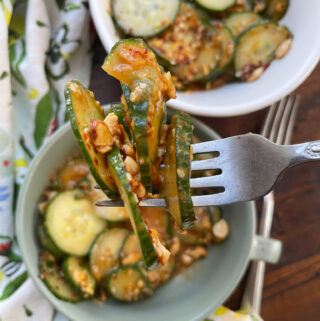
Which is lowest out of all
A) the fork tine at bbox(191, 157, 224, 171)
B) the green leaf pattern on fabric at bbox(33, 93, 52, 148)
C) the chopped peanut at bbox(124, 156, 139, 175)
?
the green leaf pattern on fabric at bbox(33, 93, 52, 148)

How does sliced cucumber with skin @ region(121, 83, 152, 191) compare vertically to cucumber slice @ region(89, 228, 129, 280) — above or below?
above

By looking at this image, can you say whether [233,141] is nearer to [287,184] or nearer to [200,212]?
[200,212]

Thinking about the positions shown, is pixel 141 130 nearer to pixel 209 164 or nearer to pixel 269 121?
pixel 209 164

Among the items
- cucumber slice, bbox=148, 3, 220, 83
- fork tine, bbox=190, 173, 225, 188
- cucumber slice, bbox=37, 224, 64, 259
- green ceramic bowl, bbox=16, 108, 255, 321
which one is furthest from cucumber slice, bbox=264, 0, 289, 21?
cucumber slice, bbox=37, 224, 64, 259

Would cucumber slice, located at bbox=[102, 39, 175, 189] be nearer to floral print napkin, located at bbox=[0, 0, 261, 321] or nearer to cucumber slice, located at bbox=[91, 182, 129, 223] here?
cucumber slice, located at bbox=[91, 182, 129, 223]

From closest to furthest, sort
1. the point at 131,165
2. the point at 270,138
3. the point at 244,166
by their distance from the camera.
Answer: the point at 131,165 → the point at 244,166 → the point at 270,138

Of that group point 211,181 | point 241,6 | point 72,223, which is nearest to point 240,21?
point 241,6

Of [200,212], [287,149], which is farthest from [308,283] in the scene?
[287,149]
